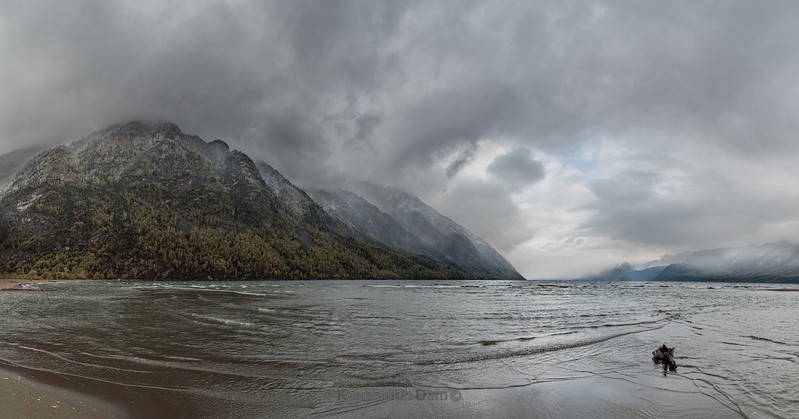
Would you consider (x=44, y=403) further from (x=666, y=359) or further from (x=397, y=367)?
(x=666, y=359)

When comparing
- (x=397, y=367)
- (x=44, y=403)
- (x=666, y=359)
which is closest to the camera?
(x=44, y=403)

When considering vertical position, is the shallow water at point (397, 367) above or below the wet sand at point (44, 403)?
below

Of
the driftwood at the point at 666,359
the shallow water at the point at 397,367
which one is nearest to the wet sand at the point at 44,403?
the shallow water at the point at 397,367

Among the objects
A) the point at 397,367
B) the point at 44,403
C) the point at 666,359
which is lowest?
the point at 397,367

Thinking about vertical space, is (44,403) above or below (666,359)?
above

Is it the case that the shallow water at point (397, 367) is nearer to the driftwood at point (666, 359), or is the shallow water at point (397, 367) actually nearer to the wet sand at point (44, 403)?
the driftwood at point (666, 359)

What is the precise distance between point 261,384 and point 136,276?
226186mm

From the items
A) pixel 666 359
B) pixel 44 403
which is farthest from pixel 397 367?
pixel 666 359

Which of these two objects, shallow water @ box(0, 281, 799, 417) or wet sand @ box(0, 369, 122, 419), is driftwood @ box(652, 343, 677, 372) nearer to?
shallow water @ box(0, 281, 799, 417)

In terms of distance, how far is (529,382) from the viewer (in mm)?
15242

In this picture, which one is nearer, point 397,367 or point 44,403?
point 44,403

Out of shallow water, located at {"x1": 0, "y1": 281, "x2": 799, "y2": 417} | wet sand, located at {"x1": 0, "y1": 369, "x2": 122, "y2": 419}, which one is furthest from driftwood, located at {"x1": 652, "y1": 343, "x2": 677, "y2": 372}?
wet sand, located at {"x1": 0, "y1": 369, "x2": 122, "y2": 419}

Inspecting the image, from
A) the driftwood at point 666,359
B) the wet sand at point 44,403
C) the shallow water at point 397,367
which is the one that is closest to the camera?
the wet sand at point 44,403

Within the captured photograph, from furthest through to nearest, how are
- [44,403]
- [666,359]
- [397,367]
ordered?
[666,359] → [397,367] → [44,403]
